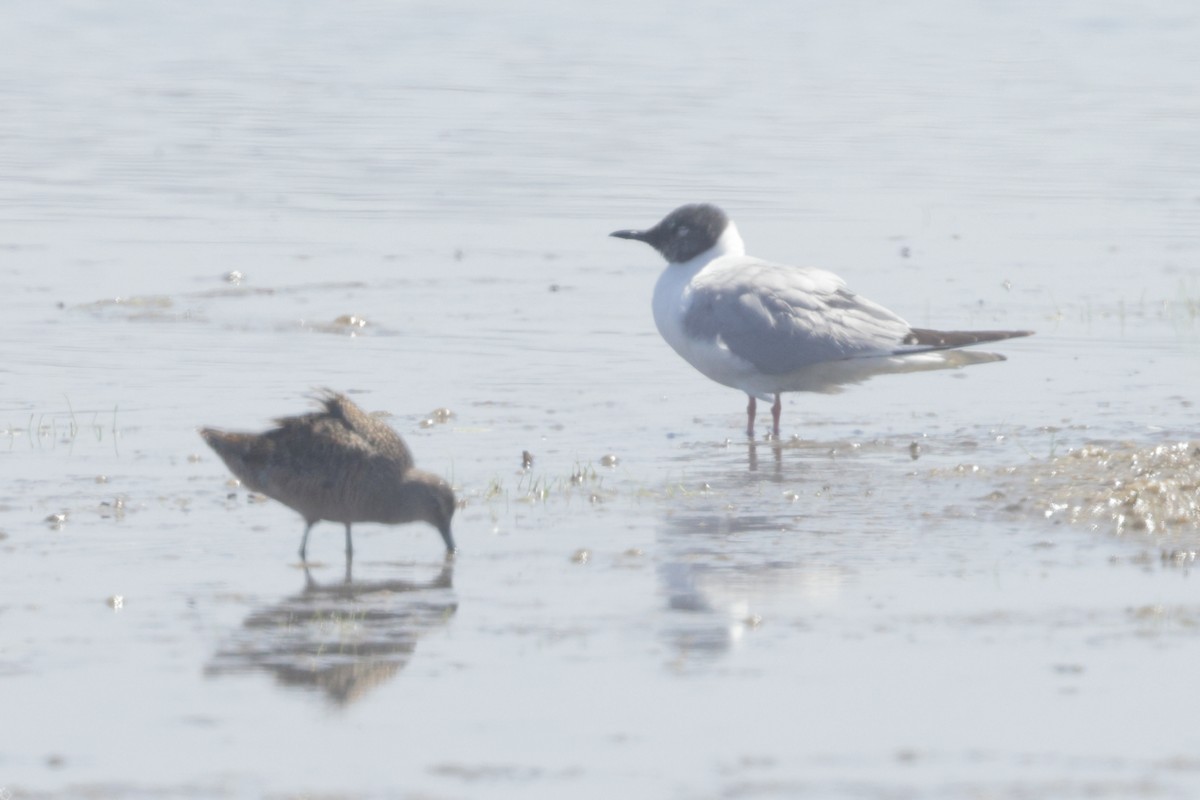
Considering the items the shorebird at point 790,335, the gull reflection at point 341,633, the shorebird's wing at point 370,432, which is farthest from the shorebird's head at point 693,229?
the gull reflection at point 341,633

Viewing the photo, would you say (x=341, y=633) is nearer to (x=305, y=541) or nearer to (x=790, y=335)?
(x=305, y=541)

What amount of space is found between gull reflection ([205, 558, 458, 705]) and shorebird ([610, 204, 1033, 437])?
3.24 m

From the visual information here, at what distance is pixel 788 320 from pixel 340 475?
131 inches

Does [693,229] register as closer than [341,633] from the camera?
No

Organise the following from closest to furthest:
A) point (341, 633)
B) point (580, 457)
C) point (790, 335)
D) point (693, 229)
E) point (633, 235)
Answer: point (341, 633), point (580, 457), point (790, 335), point (693, 229), point (633, 235)

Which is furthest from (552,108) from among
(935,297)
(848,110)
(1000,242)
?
(935,297)

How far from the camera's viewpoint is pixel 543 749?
5.20 meters

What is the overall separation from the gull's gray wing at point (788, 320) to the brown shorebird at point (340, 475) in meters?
2.90

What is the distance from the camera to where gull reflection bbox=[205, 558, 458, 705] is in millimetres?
5836

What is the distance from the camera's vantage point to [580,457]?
913 cm

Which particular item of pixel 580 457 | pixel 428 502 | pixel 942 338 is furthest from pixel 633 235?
pixel 428 502

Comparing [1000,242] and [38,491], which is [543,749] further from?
[1000,242]

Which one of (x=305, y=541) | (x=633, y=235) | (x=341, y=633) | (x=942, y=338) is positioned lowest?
(x=341, y=633)

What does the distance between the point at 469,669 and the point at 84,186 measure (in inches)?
489
